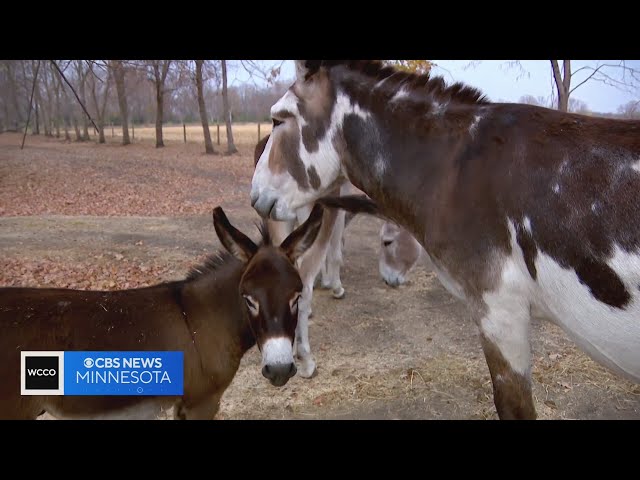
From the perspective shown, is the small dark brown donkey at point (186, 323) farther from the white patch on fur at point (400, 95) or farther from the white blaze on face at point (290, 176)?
the white patch on fur at point (400, 95)

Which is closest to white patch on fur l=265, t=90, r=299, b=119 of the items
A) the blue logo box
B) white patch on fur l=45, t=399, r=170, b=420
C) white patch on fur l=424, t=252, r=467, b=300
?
white patch on fur l=424, t=252, r=467, b=300

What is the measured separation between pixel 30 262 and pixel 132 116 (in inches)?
756

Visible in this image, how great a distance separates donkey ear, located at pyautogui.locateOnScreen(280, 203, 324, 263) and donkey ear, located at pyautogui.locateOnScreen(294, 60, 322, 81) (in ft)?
2.49

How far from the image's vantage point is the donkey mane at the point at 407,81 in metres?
2.38

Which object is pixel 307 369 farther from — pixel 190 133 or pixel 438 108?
pixel 190 133

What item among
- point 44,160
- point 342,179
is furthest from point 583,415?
point 44,160

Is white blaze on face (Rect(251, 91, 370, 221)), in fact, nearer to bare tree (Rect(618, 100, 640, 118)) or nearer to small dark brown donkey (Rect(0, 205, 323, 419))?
small dark brown donkey (Rect(0, 205, 323, 419))

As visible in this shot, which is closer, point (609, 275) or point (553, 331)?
point (609, 275)

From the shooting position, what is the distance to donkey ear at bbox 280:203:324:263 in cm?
262

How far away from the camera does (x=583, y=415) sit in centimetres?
332

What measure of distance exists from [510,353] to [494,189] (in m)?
0.78

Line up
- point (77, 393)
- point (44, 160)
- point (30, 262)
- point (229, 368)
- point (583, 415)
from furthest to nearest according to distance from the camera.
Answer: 1. point (44, 160)
2. point (30, 262)
3. point (583, 415)
4. point (229, 368)
5. point (77, 393)

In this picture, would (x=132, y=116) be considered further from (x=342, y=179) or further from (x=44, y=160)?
(x=342, y=179)

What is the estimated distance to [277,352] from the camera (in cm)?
223
